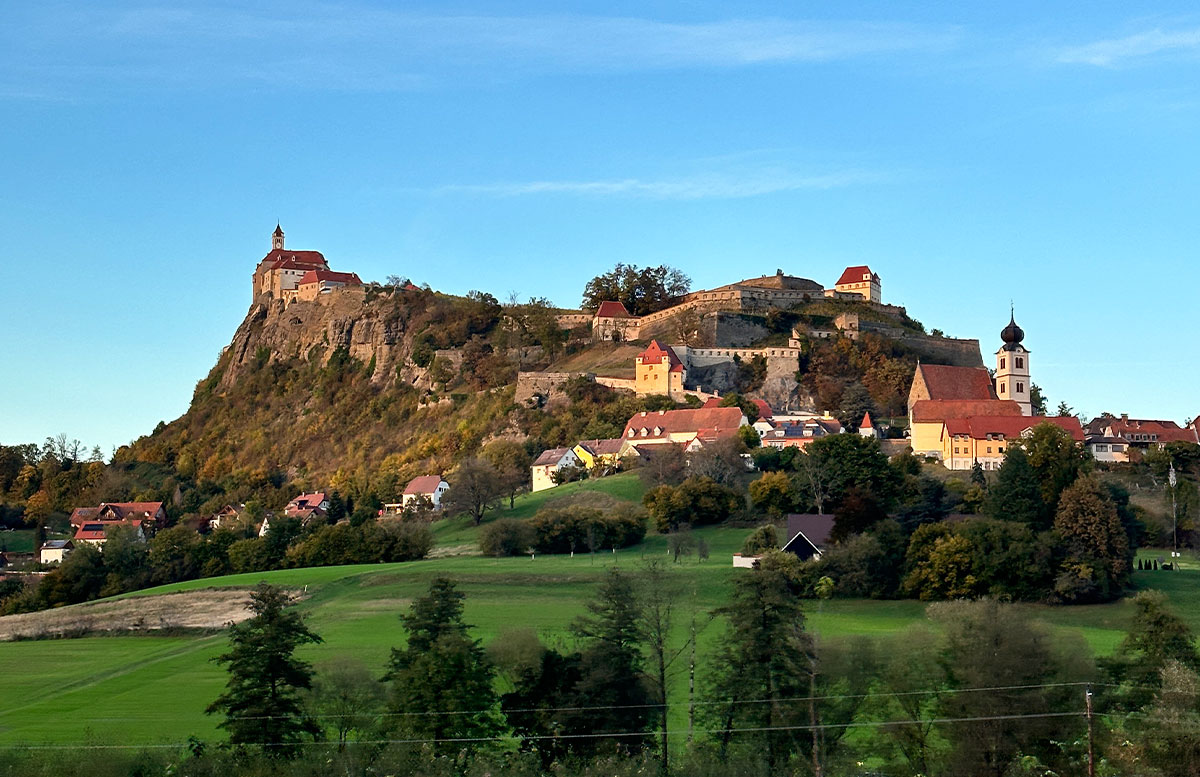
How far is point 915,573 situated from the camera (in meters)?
54.3

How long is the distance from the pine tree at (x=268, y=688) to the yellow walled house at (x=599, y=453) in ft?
172

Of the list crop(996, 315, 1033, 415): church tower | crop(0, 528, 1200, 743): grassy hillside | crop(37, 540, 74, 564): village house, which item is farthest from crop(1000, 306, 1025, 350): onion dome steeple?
crop(37, 540, 74, 564): village house

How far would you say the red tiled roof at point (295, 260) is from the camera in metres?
145

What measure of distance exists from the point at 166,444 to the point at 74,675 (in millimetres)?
88104

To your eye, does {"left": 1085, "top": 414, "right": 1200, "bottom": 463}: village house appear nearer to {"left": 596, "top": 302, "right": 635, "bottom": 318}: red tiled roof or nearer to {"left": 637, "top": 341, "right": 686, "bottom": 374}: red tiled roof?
{"left": 637, "top": 341, "right": 686, "bottom": 374}: red tiled roof

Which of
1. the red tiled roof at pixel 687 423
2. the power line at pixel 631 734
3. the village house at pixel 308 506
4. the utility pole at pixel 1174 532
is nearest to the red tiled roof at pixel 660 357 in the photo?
the red tiled roof at pixel 687 423

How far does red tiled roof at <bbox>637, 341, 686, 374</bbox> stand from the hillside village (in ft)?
0.40

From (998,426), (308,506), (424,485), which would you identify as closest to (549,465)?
(424,485)

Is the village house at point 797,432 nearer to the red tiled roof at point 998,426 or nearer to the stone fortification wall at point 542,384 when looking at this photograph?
the red tiled roof at point 998,426

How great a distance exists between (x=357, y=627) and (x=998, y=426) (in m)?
47.2

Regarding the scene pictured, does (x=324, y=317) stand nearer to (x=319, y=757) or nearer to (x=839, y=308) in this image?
(x=839, y=308)

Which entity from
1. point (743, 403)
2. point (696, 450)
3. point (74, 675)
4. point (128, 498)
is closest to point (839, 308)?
point (743, 403)

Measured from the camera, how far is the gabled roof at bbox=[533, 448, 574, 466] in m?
91.1

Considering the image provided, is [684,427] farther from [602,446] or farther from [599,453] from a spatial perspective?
[599,453]
